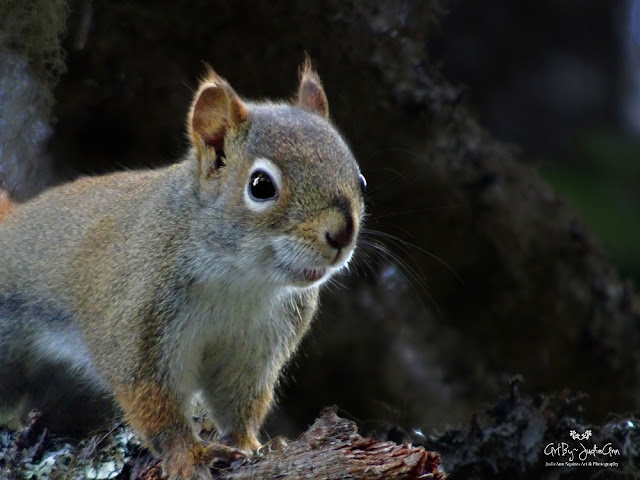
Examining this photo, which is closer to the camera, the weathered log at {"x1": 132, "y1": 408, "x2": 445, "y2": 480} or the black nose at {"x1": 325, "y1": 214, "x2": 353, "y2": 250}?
the weathered log at {"x1": 132, "y1": 408, "x2": 445, "y2": 480}

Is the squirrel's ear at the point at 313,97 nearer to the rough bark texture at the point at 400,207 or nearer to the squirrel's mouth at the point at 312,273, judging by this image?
the rough bark texture at the point at 400,207

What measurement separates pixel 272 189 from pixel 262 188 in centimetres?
3

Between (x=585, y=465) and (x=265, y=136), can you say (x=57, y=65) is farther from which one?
(x=585, y=465)

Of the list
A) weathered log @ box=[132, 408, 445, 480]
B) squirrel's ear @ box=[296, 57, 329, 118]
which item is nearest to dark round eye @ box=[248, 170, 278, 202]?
squirrel's ear @ box=[296, 57, 329, 118]

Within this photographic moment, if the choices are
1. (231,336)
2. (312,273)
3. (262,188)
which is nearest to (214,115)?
(262,188)

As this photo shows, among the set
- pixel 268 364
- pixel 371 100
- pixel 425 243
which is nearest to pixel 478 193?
pixel 425 243

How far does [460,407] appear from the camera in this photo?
4.27 meters

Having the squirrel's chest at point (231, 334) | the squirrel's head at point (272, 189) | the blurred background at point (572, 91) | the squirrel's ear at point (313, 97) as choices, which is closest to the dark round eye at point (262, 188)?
the squirrel's head at point (272, 189)

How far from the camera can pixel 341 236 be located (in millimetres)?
2557

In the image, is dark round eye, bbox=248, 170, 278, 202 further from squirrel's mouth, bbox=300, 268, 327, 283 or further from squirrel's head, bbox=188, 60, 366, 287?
squirrel's mouth, bbox=300, 268, 327, 283

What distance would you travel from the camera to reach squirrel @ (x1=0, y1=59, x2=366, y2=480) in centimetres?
268

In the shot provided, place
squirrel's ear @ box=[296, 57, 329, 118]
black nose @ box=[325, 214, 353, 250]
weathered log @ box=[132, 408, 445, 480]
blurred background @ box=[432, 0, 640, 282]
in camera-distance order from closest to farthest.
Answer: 1. weathered log @ box=[132, 408, 445, 480]
2. black nose @ box=[325, 214, 353, 250]
3. squirrel's ear @ box=[296, 57, 329, 118]
4. blurred background @ box=[432, 0, 640, 282]

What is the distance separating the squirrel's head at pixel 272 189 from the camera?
2.61m

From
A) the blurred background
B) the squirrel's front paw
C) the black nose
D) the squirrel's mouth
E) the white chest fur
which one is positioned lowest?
the squirrel's front paw
